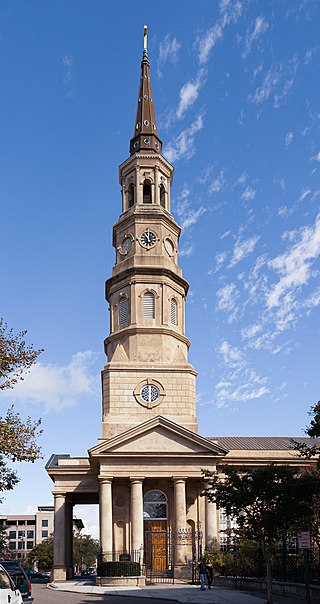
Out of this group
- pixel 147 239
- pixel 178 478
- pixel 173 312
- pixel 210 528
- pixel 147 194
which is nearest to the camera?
pixel 210 528

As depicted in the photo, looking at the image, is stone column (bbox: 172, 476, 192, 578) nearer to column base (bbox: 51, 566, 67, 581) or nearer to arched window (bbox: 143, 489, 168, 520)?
arched window (bbox: 143, 489, 168, 520)

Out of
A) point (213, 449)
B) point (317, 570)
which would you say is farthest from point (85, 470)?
point (317, 570)

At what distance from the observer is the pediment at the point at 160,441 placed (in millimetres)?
46656

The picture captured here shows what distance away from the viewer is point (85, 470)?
51.5 m

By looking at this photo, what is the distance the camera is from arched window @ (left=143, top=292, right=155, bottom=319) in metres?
53.4

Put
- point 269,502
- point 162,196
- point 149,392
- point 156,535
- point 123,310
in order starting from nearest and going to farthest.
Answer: point 269,502, point 156,535, point 149,392, point 123,310, point 162,196

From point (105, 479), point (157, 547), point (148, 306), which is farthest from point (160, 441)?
point (148, 306)

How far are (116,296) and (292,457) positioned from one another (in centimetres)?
1821

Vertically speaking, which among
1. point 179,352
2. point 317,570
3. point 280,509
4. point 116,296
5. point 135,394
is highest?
point 116,296

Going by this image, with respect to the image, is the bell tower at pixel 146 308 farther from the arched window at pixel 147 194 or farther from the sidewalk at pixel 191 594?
the sidewalk at pixel 191 594

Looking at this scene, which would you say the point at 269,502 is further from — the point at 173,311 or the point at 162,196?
the point at 162,196

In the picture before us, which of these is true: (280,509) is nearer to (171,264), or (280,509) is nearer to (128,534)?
(128,534)

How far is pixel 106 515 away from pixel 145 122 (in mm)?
32920

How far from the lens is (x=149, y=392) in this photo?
169 ft
